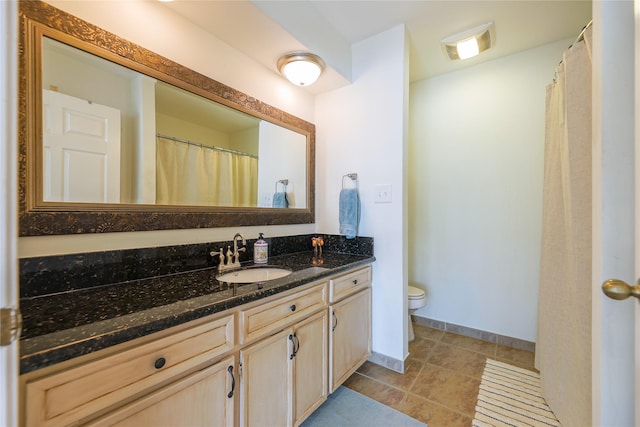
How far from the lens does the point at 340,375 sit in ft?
5.31

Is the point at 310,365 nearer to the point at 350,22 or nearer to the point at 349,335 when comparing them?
the point at 349,335

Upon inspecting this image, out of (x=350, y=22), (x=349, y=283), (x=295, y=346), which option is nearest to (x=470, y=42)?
(x=350, y=22)

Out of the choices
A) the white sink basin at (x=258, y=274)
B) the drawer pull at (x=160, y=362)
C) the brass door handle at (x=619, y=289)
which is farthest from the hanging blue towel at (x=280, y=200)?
the brass door handle at (x=619, y=289)

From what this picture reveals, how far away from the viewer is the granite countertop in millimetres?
629

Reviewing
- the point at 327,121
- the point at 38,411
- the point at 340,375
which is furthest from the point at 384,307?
the point at 38,411

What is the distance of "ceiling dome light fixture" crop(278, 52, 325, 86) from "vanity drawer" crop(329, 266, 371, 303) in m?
1.38

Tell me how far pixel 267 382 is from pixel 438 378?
1322 mm

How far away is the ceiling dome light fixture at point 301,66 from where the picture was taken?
1.72m

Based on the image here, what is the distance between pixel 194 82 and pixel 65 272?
109 centimetres

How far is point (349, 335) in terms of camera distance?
1.70m

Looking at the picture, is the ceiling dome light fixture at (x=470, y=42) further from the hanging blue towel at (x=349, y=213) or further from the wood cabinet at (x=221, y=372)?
the wood cabinet at (x=221, y=372)

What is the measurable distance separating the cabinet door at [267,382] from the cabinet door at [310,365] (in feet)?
0.17

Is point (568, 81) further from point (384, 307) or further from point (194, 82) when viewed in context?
point (194, 82)

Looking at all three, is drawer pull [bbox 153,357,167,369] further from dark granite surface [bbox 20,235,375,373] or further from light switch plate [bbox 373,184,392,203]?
light switch plate [bbox 373,184,392,203]
